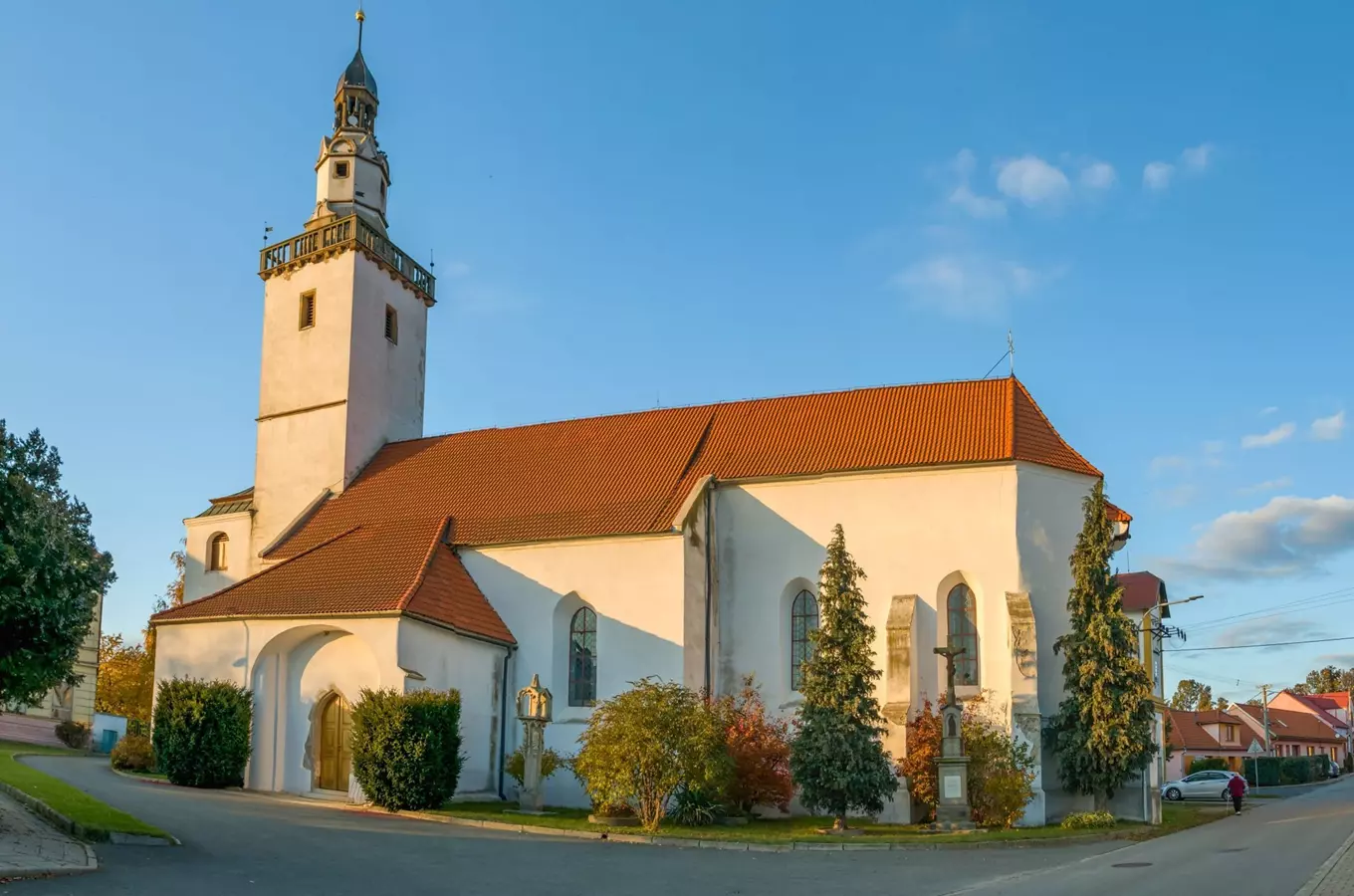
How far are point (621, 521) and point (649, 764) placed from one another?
792cm

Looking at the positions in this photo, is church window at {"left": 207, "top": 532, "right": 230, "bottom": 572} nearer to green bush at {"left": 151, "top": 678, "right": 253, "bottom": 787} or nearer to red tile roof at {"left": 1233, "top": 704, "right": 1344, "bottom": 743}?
green bush at {"left": 151, "top": 678, "right": 253, "bottom": 787}

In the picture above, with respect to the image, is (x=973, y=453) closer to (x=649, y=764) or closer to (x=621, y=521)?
(x=621, y=521)

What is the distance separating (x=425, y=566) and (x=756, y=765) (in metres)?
9.29

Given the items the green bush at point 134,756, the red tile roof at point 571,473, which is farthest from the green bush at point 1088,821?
the green bush at point 134,756

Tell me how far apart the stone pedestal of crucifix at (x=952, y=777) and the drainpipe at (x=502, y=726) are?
10335 mm

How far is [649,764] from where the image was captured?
23375 millimetres

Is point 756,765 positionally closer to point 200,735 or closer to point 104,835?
point 200,735

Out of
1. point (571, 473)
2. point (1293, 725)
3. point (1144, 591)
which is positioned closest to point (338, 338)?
point (571, 473)

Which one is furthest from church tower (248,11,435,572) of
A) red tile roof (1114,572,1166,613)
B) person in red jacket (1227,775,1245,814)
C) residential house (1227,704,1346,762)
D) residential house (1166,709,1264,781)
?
residential house (1227,704,1346,762)

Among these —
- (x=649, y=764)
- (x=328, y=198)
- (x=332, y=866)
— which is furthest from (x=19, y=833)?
(x=328, y=198)

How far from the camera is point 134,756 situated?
3077 cm

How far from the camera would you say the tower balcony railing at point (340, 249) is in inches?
1433

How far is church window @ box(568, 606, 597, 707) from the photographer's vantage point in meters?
29.7

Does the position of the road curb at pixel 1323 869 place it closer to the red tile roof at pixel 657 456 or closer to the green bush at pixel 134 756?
the red tile roof at pixel 657 456
